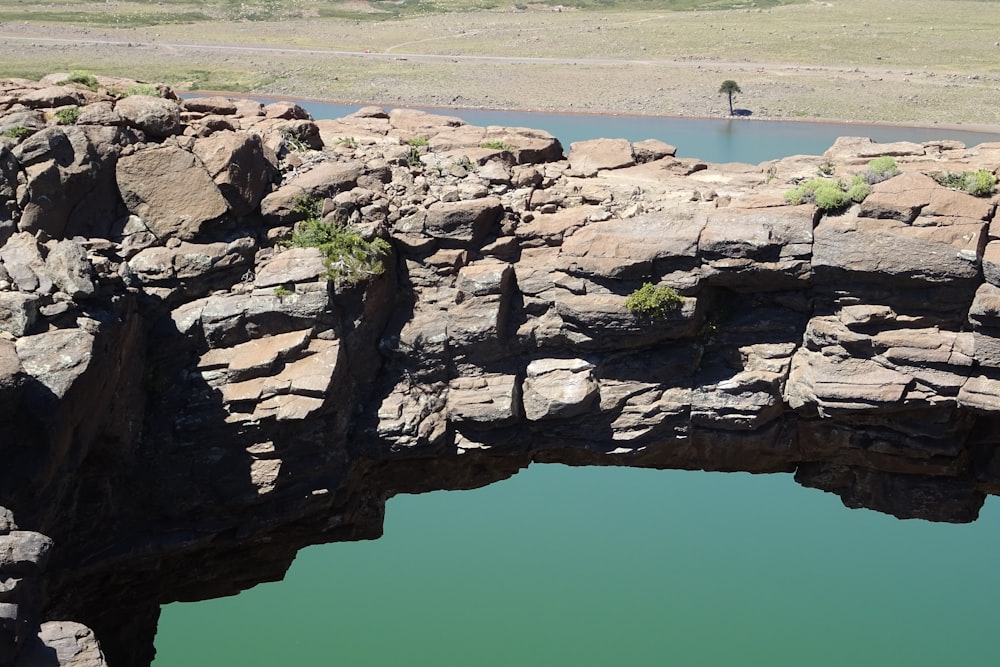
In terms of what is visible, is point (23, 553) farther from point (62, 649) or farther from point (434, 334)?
point (434, 334)

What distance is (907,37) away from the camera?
73.4m

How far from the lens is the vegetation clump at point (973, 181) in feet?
69.4

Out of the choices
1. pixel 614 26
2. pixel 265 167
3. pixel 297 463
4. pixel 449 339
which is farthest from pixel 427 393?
pixel 614 26

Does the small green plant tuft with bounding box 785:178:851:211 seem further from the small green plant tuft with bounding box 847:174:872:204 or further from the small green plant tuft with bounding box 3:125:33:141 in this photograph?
the small green plant tuft with bounding box 3:125:33:141

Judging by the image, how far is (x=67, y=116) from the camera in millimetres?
21344

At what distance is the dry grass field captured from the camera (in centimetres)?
5953

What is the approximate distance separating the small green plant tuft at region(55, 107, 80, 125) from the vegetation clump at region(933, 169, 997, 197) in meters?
15.3

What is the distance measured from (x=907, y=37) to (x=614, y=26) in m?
21.0

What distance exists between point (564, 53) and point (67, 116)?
189 ft

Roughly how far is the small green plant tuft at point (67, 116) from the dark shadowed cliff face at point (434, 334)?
0.05m

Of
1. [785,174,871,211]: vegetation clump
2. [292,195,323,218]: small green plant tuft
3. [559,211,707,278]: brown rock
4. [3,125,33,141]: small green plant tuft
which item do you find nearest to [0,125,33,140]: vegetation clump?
[3,125,33,141]: small green plant tuft

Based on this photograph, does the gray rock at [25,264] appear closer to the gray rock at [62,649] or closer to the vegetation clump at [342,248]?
the vegetation clump at [342,248]

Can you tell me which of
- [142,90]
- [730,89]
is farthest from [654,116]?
[142,90]

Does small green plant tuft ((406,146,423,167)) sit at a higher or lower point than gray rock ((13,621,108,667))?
higher
